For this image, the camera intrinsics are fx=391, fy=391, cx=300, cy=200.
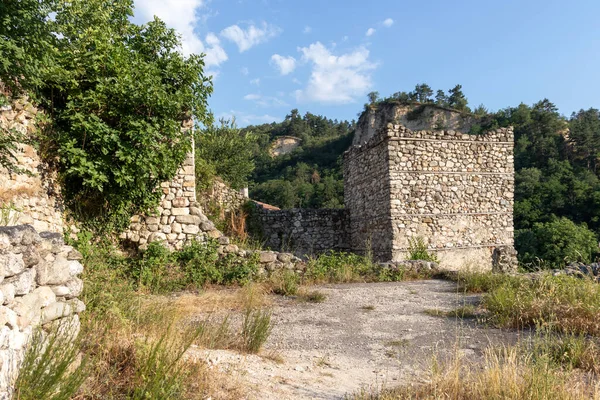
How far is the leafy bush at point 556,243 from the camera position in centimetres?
2028

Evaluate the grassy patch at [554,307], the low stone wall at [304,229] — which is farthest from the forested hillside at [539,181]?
the grassy patch at [554,307]

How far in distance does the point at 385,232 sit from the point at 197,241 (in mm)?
5831

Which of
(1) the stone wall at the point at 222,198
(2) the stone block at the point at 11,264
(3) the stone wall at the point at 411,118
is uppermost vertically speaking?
(3) the stone wall at the point at 411,118

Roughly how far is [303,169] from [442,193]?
30024 millimetres

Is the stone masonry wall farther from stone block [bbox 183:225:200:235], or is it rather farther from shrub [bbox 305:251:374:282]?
stone block [bbox 183:225:200:235]

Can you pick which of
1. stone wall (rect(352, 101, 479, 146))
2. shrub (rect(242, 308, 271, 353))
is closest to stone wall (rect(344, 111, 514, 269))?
shrub (rect(242, 308, 271, 353))

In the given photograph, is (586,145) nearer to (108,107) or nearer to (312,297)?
(312,297)

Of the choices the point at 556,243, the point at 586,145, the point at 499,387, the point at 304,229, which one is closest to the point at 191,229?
the point at 304,229

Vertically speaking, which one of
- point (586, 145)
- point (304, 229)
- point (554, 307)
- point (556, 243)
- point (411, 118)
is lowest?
point (554, 307)

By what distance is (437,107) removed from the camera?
55.9 meters

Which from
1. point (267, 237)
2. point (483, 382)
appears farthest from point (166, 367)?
point (267, 237)

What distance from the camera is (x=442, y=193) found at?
11664mm

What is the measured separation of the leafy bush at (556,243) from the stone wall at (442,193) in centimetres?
1006

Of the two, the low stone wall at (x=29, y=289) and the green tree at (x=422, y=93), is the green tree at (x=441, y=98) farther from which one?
the low stone wall at (x=29, y=289)
